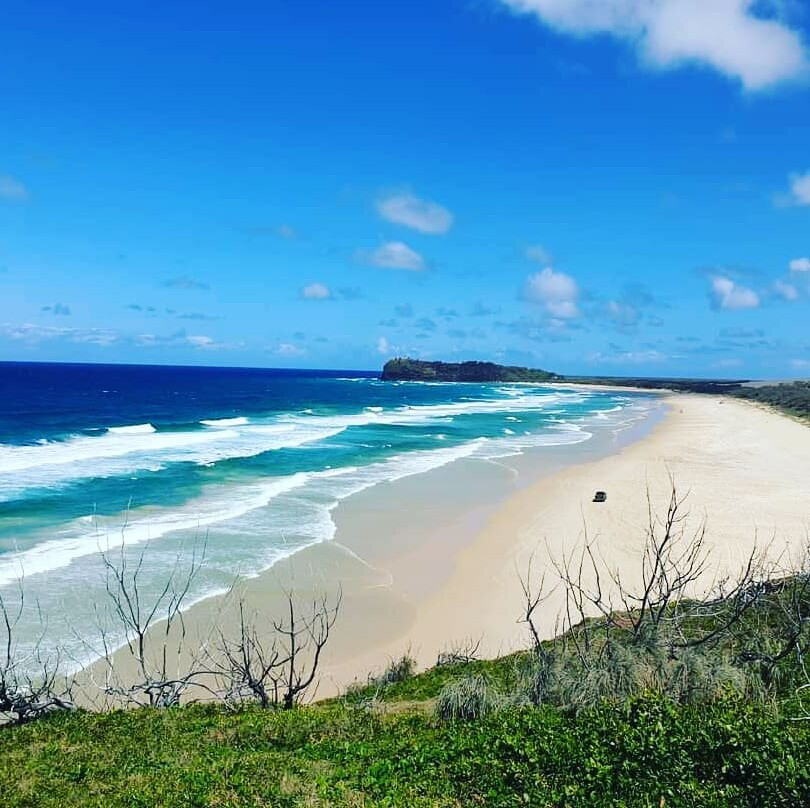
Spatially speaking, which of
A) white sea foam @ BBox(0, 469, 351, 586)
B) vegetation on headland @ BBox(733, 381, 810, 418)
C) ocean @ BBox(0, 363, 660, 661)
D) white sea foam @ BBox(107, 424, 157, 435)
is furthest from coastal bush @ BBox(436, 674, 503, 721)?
vegetation on headland @ BBox(733, 381, 810, 418)

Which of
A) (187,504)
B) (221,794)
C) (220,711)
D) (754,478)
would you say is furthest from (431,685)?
(754,478)

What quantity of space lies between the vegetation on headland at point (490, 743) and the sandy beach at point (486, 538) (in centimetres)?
442

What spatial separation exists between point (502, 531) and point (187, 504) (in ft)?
42.0

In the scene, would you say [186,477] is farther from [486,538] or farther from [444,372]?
[444,372]

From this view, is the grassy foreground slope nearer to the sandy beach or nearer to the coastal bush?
the coastal bush

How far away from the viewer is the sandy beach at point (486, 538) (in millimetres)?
15812

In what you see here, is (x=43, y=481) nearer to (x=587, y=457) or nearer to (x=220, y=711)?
(x=220, y=711)

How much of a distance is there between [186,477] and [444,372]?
16089cm

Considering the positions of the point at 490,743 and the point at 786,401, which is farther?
the point at 786,401

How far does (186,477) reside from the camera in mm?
32438

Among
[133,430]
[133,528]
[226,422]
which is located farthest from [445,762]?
[226,422]

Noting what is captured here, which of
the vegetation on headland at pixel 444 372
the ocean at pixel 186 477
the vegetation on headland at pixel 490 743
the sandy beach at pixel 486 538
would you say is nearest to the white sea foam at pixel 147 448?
the ocean at pixel 186 477

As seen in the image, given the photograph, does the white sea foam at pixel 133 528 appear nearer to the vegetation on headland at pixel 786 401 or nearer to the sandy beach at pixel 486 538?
the sandy beach at pixel 486 538

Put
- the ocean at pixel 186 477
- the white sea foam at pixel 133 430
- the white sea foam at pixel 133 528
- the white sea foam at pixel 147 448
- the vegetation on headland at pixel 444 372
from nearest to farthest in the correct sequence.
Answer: the ocean at pixel 186 477
the white sea foam at pixel 133 528
the white sea foam at pixel 147 448
the white sea foam at pixel 133 430
the vegetation on headland at pixel 444 372
